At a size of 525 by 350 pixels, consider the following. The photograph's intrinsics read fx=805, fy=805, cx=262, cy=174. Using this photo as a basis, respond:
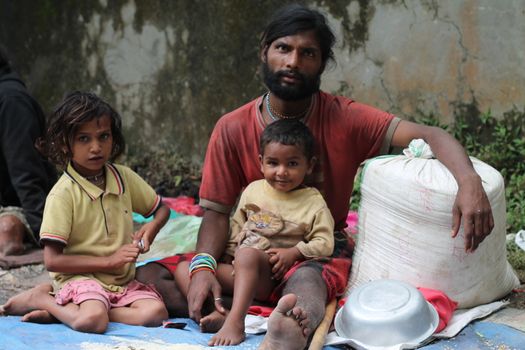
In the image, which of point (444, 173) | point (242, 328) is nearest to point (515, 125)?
point (444, 173)

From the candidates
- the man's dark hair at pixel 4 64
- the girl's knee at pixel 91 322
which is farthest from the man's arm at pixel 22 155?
the girl's knee at pixel 91 322

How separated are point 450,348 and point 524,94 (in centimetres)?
284

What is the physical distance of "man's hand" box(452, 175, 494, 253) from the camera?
10.7 ft

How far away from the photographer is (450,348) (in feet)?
10.5

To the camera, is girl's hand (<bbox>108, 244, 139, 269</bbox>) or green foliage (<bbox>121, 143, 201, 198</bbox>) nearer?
girl's hand (<bbox>108, 244, 139, 269</bbox>)

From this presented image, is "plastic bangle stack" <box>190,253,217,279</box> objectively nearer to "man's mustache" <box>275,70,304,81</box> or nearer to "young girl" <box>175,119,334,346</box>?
"young girl" <box>175,119,334,346</box>

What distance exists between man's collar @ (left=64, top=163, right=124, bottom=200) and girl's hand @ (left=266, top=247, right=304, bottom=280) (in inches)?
30.5

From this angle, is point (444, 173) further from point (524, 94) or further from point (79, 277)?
point (524, 94)

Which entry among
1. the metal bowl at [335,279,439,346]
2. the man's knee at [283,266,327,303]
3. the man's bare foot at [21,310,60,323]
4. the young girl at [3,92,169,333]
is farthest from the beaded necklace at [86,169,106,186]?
the metal bowl at [335,279,439,346]

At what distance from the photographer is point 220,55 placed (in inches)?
266

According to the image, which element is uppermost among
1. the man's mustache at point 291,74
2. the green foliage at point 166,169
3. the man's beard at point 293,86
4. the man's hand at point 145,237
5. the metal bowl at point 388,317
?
the man's mustache at point 291,74

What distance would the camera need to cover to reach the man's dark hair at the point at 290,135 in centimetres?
358

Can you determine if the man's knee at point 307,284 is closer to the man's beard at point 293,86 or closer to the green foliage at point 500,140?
the man's beard at point 293,86

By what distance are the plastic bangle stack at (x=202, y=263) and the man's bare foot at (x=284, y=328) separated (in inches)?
25.1
